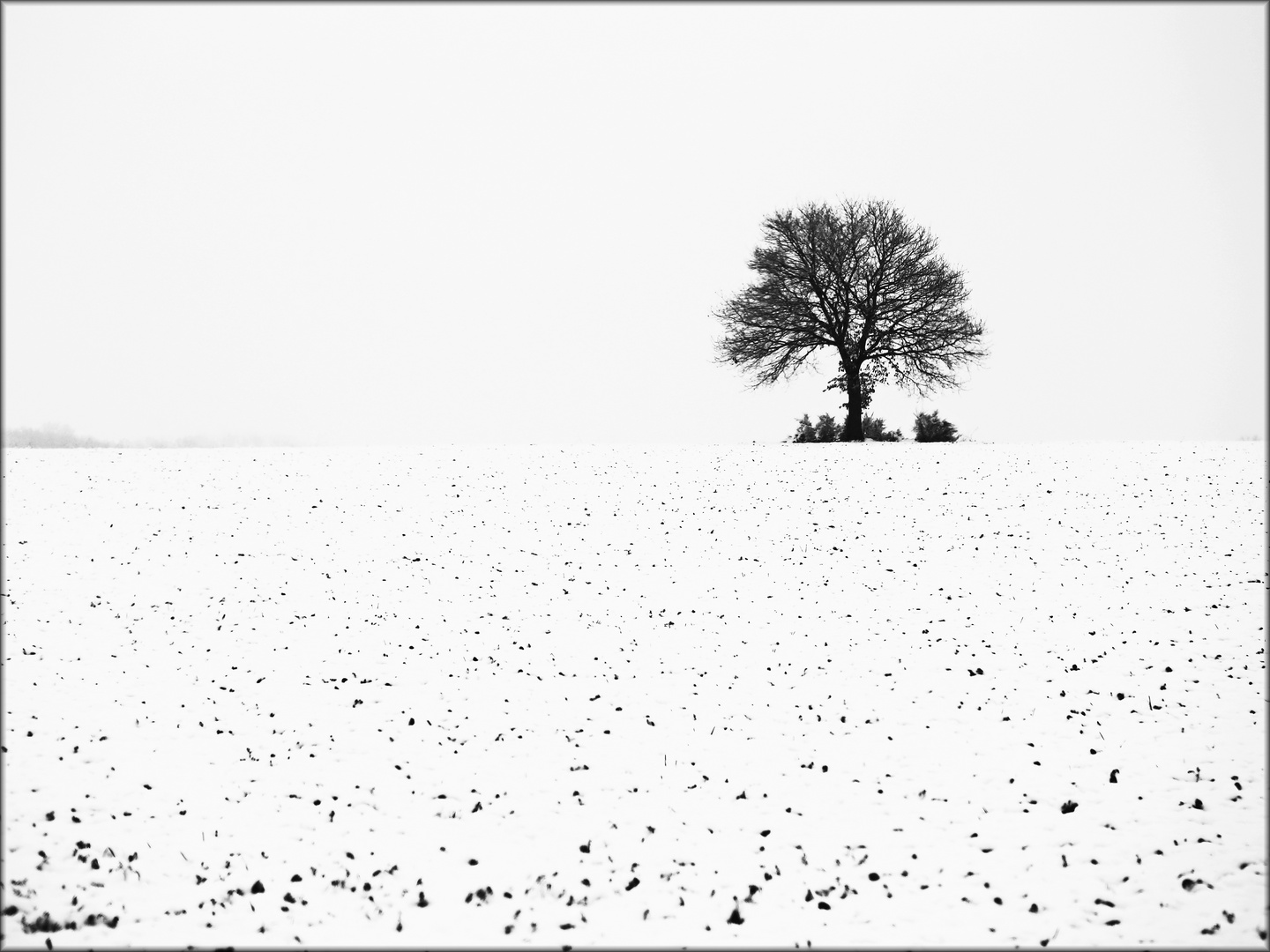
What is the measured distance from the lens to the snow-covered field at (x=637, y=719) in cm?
772

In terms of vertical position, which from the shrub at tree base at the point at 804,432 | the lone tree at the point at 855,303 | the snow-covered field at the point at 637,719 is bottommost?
the snow-covered field at the point at 637,719

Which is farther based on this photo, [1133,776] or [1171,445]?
[1171,445]

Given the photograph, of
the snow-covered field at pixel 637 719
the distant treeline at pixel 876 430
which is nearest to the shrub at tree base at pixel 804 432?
the distant treeline at pixel 876 430

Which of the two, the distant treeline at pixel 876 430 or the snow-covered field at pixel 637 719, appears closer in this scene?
the snow-covered field at pixel 637 719

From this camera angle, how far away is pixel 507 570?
670 inches

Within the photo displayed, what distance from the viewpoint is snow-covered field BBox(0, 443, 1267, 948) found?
772 cm

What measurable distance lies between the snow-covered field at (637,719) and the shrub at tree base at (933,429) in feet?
42.4

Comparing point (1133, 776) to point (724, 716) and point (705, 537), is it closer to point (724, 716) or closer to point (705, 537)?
point (724, 716)

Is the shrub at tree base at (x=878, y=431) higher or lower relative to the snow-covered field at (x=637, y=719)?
higher

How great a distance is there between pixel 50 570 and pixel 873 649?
17522mm

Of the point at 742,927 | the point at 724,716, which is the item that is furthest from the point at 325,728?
the point at 742,927

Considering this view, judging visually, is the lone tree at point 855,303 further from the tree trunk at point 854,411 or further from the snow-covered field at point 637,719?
the snow-covered field at point 637,719

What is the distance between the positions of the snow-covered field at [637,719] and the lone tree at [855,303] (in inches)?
509

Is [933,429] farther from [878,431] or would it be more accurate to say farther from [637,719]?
[637,719]
